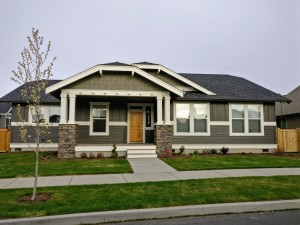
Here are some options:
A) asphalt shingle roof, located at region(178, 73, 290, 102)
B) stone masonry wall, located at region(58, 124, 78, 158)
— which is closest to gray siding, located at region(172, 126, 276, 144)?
asphalt shingle roof, located at region(178, 73, 290, 102)

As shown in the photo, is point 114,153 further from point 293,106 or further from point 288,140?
point 293,106

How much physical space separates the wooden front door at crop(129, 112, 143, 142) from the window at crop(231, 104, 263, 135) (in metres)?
6.12

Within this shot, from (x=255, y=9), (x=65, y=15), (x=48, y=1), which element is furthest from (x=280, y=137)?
(x=65, y=15)

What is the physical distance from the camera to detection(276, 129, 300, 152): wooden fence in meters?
18.0

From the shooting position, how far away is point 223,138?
17094 millimetres

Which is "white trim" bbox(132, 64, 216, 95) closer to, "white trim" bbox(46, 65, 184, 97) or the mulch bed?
"white trim" bbox(46, 65, 184, 97)

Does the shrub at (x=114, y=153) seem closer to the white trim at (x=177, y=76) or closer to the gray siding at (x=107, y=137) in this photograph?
the gray siding at (x=107, y=137)

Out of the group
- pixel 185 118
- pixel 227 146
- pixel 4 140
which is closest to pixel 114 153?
pixel 185 118

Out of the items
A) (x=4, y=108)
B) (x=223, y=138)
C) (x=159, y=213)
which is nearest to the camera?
(x=159, y=213)

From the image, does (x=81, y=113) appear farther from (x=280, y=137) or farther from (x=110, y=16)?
(x=110, y=16)

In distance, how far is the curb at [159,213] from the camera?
5036 millimetres

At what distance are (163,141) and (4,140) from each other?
462 inches

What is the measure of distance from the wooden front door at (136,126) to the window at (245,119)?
6116 mm

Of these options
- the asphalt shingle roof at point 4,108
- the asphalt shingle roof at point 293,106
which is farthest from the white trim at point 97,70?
the asphalt shingle roof at point 4,108
